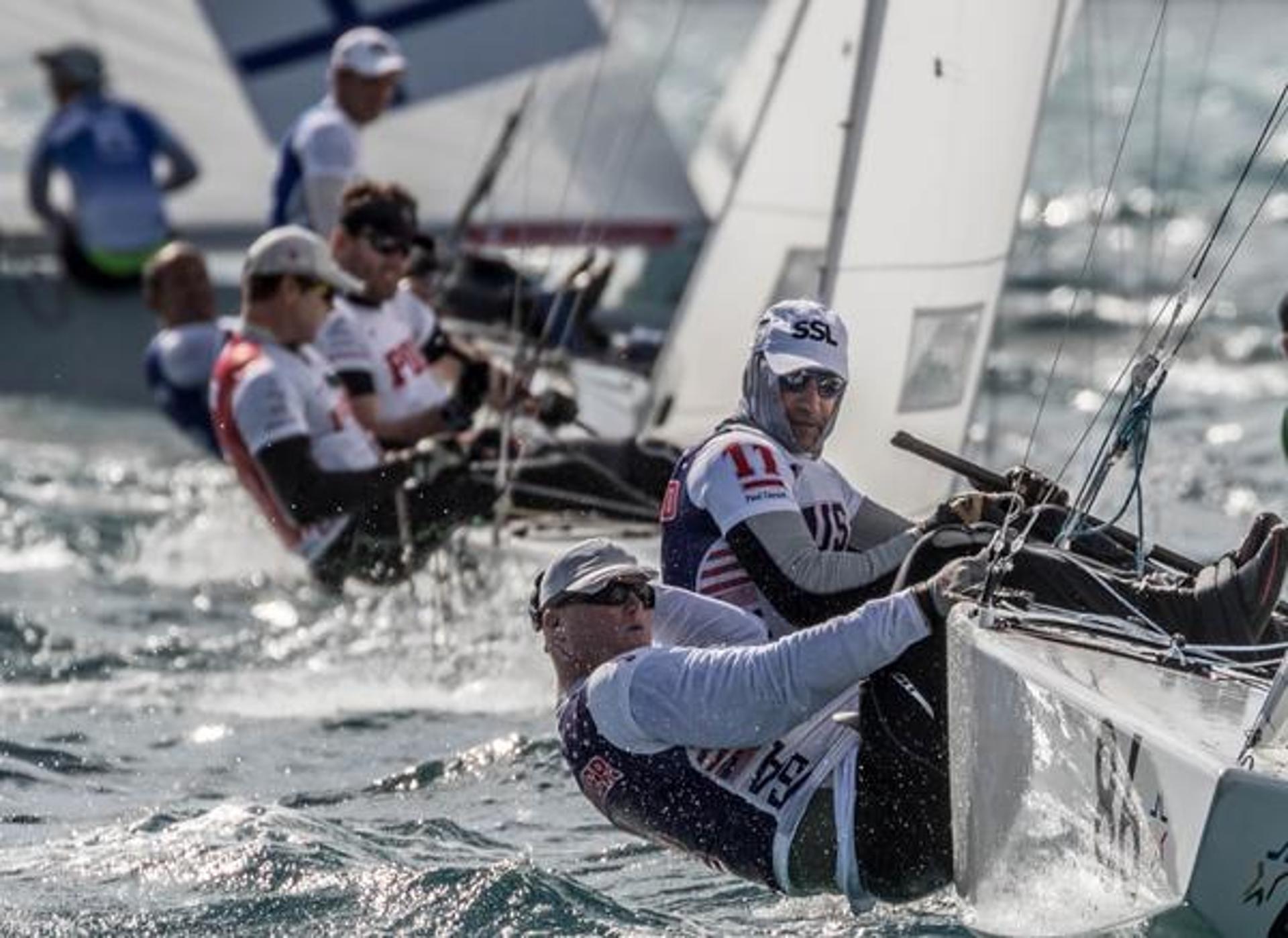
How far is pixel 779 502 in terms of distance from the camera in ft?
14.8

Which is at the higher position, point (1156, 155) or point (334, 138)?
point (1156, 155)

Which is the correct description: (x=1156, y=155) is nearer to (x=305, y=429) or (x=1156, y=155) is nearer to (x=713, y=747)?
(x=305, y=429)

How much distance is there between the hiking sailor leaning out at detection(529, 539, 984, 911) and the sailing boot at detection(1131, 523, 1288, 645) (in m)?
0.35

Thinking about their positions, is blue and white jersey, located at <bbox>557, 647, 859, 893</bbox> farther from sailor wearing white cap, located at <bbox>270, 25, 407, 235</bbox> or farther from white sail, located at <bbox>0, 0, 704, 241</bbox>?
white sail, located at <bbox>0, 0, 704, 241</bbox>

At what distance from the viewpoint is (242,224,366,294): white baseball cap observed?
268 inches

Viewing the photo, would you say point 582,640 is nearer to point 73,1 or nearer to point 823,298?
point 823,298

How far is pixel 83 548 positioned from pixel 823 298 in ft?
9.82

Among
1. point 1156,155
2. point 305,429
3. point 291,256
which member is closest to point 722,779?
point 305,429

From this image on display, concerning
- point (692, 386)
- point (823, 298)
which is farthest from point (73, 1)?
point (823, 298)

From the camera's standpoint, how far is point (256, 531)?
8.65 m

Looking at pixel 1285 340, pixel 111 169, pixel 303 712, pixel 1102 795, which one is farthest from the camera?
pixel 111 169

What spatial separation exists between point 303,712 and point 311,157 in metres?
2.19

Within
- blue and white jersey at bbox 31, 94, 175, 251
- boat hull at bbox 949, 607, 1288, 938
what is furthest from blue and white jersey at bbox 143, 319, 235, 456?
boat hull at bbox 949, 607, 1288, 938

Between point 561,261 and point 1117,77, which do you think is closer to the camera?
point 561,261
